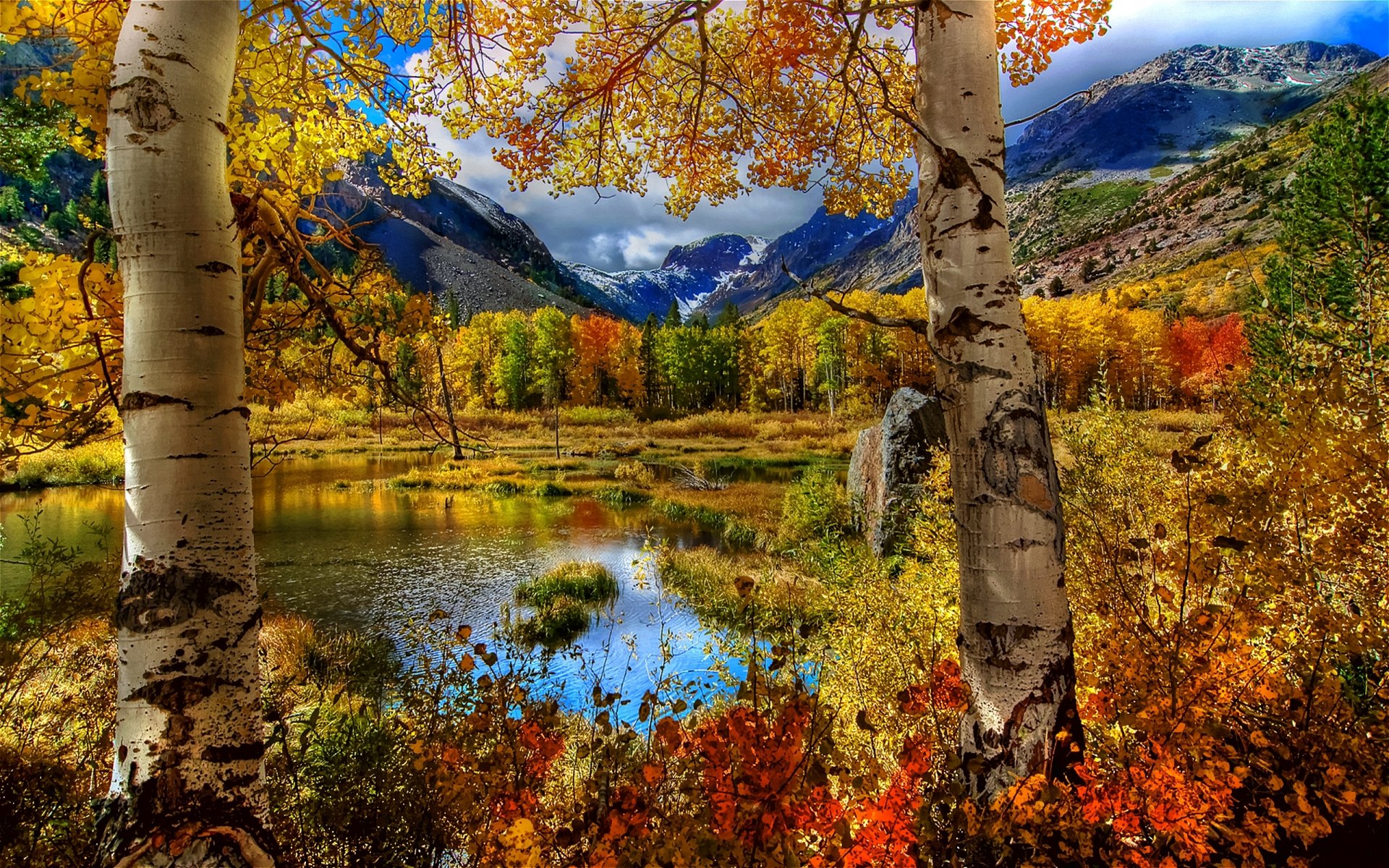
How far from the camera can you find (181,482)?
1.40 m

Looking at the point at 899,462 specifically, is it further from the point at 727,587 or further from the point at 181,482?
the point at 181,482

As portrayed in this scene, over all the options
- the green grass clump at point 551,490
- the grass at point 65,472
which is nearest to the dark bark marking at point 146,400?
the green grass clump at point 551,490

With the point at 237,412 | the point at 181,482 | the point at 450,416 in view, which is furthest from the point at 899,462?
the point at 181,482

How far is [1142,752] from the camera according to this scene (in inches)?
82.0

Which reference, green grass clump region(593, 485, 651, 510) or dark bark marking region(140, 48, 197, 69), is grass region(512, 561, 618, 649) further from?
dark bark marking region(140, 48, 197, 69)

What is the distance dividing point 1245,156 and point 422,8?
168 meters

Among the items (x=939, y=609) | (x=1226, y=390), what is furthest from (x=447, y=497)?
(x=1226, y=390)

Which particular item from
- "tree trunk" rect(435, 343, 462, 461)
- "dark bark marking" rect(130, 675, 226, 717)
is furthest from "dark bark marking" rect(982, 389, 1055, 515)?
"dark bark marking" rect(130, 675, 226, 717)

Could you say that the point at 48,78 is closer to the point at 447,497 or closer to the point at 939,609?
the point at 939,609

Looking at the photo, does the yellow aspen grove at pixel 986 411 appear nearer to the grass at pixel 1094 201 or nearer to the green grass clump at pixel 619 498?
the green grass clump at pixel 619 498

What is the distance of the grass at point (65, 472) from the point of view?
894 inches

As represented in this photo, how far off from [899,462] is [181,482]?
11.9m

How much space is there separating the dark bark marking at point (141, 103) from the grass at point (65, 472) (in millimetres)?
29292

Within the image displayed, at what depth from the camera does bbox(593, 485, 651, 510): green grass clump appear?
2200cm
